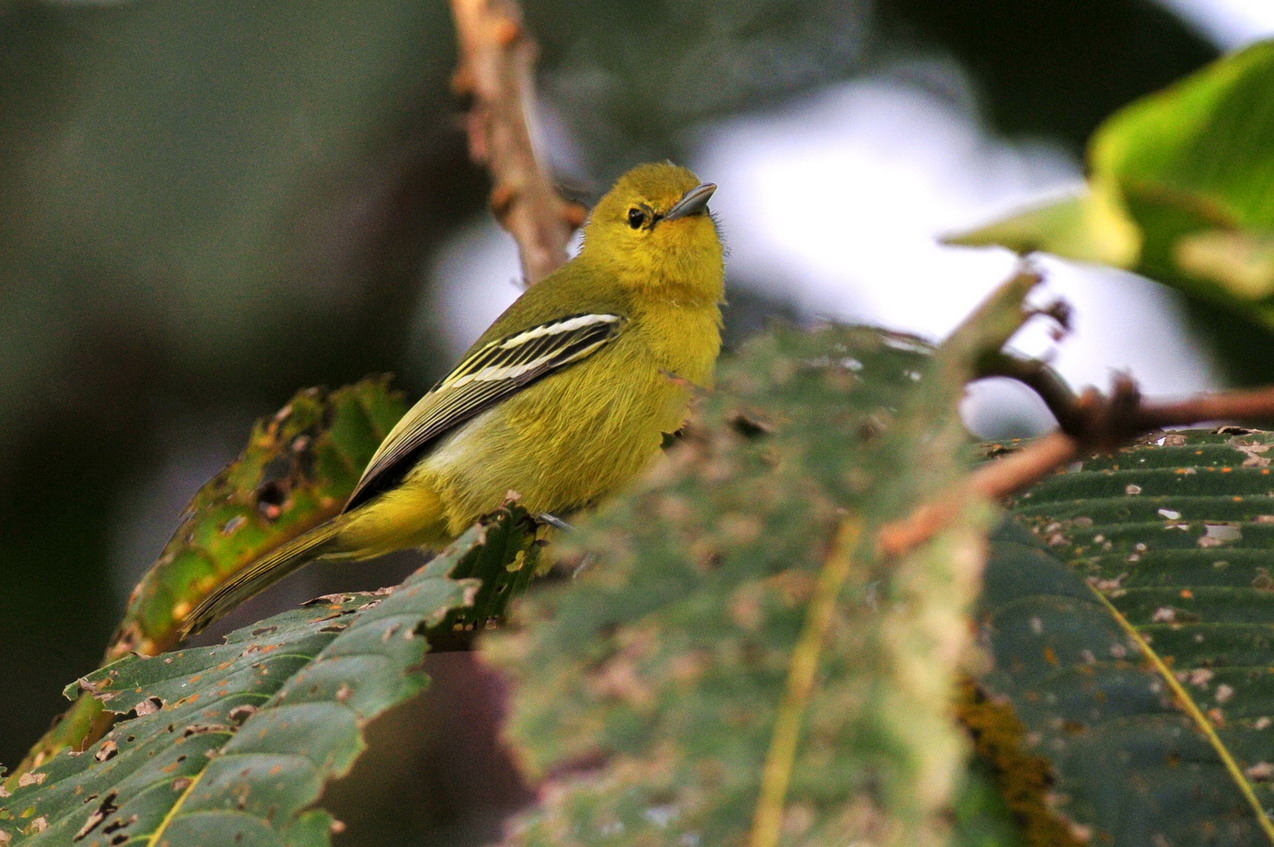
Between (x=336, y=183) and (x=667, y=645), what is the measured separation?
319 centimetres

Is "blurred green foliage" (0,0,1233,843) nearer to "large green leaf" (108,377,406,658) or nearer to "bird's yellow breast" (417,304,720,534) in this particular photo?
"large green leaf" (108,377,406,658)

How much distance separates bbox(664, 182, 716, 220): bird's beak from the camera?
3.91 metres

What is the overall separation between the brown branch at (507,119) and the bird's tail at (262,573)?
3.25 feet

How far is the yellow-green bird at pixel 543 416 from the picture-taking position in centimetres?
337

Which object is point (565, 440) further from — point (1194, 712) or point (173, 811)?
point (1194, 712)

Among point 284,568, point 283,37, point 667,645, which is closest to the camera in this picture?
point 667,645

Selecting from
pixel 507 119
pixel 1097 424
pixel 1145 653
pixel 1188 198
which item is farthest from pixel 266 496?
pixel 1188 198

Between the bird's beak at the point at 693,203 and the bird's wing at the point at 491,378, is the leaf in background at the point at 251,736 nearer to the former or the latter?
the bird's wing at the point at 491,378

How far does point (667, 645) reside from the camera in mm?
951

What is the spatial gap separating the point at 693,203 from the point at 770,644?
3161mm

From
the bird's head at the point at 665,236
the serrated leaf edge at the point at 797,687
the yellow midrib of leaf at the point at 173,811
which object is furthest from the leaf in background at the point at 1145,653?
the bird's head at the point at 665,236

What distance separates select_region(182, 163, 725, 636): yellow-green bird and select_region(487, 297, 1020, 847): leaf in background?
2.07 meters

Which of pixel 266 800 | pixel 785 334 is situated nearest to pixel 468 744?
pixel 266 800

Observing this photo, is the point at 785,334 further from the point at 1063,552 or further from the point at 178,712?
the point at 178,712
